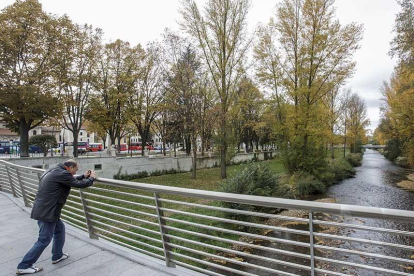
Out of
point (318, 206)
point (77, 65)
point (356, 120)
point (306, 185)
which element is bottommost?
point (306, 185)

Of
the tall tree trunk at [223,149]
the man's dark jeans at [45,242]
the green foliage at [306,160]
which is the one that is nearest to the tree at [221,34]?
the tall tree trunk at [223,149]

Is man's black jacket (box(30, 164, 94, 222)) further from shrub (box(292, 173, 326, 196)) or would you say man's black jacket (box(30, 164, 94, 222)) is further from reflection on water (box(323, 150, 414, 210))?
shrub (box(292, 173, 326, 196))

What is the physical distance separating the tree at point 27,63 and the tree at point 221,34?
1092cm

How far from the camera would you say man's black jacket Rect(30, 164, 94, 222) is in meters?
3.53

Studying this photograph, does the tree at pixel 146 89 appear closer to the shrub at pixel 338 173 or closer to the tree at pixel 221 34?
the tree at pixel 221 34

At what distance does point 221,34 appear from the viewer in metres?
21.1

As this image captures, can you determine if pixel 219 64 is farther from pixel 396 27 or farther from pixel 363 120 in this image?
pixel 363 120

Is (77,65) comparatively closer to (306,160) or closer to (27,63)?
(27,63)

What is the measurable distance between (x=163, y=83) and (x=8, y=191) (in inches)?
829

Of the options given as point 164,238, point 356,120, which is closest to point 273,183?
point 164,238

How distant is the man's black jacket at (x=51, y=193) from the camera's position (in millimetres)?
3533

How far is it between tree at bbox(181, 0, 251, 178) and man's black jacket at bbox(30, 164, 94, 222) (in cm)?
1774

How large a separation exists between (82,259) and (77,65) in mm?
24281

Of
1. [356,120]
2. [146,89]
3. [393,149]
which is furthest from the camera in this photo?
[356,120]
